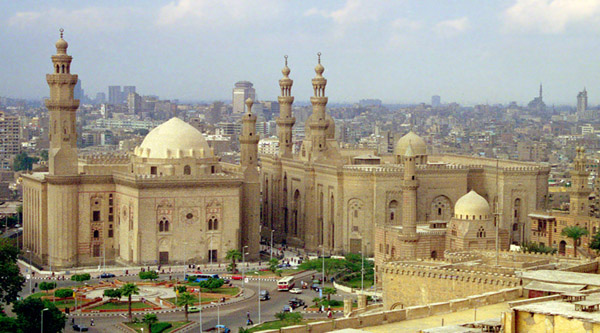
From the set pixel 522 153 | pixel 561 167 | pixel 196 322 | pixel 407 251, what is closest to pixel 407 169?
pixel 407 251

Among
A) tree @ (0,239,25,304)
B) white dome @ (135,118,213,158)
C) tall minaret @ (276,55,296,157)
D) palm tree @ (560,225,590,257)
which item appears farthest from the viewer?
tall minaret @ (276,55,296,157)

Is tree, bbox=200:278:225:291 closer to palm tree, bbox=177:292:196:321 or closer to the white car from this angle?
the white car

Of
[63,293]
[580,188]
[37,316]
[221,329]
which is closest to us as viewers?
[37,316]

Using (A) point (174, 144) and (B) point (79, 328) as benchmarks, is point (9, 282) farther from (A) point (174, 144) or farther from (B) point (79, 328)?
(A) point (174, 144)

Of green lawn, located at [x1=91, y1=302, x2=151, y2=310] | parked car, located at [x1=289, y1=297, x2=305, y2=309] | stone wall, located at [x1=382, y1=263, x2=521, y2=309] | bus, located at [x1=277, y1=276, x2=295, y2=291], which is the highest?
stone wall, located at [x1=382, y1=263, x2=521, y2=309]

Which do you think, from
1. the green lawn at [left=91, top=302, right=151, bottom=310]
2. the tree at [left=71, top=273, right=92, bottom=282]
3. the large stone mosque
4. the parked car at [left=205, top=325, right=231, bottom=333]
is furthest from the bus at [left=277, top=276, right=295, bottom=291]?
the parked car at [left=205, top=325, right=231, bottom=333]

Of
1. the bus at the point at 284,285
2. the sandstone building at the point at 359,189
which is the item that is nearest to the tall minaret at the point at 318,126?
the sandstone building at the point at 359,189

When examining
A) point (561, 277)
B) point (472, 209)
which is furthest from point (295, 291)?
point (561, 277)
